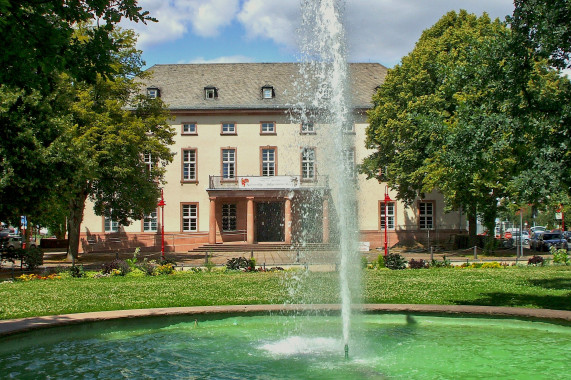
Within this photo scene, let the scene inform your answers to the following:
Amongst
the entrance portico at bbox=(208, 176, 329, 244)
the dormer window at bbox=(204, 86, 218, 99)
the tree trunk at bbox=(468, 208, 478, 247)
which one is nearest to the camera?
the tree trunk at bbox=(468, 208, 478, 247)

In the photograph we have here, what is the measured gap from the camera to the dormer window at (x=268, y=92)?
47219mm

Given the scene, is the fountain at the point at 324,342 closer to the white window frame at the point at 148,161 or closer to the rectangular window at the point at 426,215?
the white window frame at the point at 148,161

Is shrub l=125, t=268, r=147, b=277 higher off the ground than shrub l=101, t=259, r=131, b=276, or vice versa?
shrub l=101, t=259, r=131, b=276

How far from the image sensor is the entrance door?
4712cm

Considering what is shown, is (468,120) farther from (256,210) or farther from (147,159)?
(147,159)

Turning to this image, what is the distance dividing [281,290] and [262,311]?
4.67 meters

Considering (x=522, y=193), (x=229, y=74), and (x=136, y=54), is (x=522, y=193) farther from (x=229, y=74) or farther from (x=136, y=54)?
(x=229, y=74)

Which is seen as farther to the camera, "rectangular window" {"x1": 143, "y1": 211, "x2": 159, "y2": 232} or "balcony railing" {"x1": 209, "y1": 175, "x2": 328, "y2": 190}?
"rectangular window" {"x1": 143, "y1": 211, "x2": 159, "y2": 232}

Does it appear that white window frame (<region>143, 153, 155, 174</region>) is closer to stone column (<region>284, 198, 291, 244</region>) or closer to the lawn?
stone column (<region>284, 198, 291, 244</region>)

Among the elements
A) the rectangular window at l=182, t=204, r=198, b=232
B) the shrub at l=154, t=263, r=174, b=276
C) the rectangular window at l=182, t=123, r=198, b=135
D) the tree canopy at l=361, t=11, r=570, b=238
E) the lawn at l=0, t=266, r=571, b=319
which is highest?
the rectangular window at l=182, t=123, r=198, b=135

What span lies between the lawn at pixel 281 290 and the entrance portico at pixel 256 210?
21.1m

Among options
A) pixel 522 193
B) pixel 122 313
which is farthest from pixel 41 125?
pixel 522 193

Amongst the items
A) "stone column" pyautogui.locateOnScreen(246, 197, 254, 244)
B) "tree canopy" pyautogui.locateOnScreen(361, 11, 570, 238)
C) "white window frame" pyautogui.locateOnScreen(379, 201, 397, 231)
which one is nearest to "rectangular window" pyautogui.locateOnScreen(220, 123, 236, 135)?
"stone column" pyautogui.locateOnScreen(246, 197, 254, 244)

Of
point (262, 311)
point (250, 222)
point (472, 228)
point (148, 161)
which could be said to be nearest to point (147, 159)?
point (148, 161)
